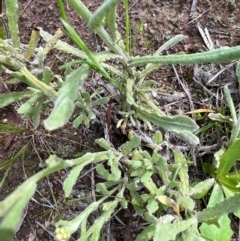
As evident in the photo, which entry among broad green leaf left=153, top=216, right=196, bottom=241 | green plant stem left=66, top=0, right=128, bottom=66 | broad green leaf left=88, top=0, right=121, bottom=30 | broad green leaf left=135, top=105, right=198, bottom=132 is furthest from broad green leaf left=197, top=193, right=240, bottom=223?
broad green leaf left=88, top=0, right=121, bottom=30

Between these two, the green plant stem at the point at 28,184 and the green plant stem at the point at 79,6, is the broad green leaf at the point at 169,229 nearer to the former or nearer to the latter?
the green plant stem at the point at 28,184

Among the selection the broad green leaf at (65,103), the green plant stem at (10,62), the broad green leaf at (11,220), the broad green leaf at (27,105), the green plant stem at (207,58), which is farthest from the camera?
the broad green leaf at (27,105)

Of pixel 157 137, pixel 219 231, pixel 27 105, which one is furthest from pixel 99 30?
pixel 219 231

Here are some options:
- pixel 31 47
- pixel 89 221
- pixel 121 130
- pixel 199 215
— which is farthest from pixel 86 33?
pixel 199 215

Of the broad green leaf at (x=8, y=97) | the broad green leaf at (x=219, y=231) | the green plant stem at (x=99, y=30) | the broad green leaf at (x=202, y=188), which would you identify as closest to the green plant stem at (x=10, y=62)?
the broad green leaf at (x=8, y=97)

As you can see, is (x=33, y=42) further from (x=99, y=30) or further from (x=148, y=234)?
(x=148, y=234)

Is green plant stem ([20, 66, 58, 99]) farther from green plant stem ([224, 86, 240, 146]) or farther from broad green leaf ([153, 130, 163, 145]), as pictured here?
green plant stem ([224, 86, 240, 146])

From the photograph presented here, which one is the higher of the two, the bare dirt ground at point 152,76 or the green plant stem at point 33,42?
the green plant stem at point 33,42

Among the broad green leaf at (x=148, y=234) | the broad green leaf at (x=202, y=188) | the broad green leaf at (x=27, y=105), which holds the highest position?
the broad green leaf at (x=27, y=105)
